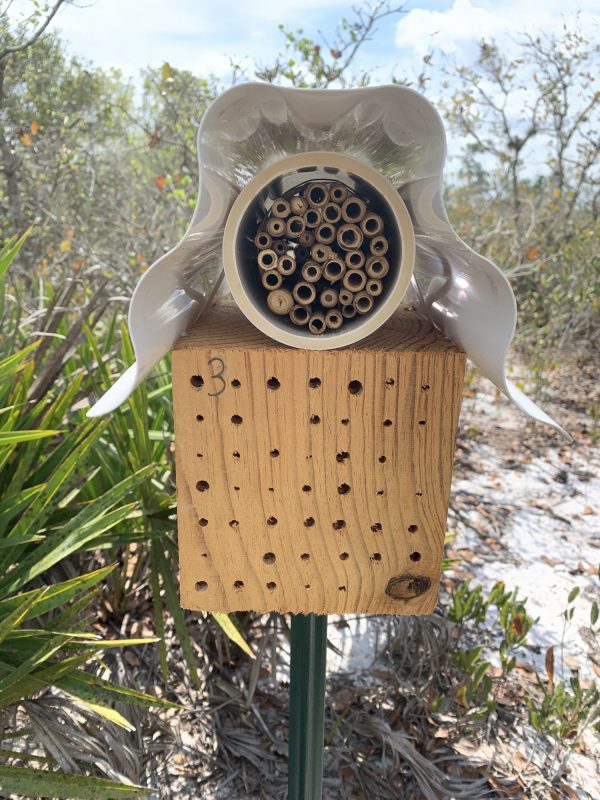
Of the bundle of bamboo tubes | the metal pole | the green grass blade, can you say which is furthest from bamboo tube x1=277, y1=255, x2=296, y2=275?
the green grass blade

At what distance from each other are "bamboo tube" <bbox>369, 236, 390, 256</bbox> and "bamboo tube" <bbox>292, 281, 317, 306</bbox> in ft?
0.34

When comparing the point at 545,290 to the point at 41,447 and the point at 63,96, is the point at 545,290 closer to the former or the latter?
the point at 63,96

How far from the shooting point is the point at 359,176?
879mm

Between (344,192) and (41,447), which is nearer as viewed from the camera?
(344,192)

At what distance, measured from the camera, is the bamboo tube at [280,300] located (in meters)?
0.94

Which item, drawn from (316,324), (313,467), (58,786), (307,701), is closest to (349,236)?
(316,324)

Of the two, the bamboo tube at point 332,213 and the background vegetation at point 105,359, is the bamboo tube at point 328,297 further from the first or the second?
the background vegetation at point 105,359

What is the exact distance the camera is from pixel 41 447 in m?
1.70

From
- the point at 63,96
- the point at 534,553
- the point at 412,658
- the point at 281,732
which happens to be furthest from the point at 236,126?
the point at 63,96

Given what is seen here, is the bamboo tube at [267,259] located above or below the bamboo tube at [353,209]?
below

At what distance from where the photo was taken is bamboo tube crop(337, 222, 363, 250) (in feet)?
3.03

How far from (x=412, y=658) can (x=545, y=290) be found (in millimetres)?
4318

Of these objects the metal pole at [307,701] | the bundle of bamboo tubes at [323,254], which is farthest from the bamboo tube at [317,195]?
the metal pole at [307,701]

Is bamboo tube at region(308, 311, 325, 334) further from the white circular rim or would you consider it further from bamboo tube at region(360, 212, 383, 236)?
bamboo tube at region(360, 212, 383, 236)
